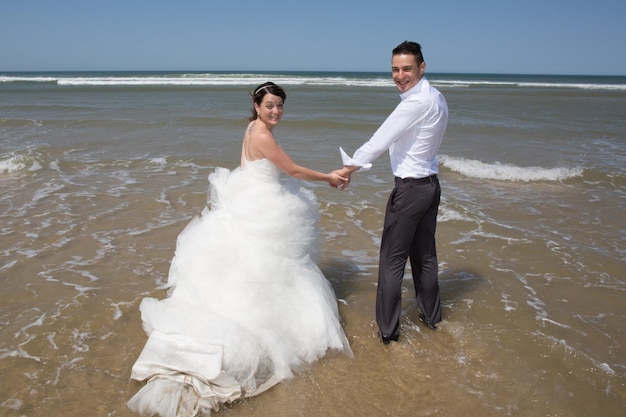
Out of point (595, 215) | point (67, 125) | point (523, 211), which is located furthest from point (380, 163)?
point (67, 125)

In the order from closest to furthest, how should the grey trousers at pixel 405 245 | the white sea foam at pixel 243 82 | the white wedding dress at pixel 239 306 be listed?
the white wedding dress at pixel 239 306, the grey trousers at pixel 405 245, the white sea foam at pixel 243 82

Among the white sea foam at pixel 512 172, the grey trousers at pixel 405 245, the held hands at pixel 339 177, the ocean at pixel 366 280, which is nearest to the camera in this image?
the ocean at pixel 366 280

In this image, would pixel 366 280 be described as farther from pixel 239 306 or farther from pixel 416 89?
pixel 416 89

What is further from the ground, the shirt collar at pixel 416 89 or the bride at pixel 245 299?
the shirt collar at pixel 416 89

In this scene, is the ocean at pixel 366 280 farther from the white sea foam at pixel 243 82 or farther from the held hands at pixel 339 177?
the white sea foam at pixel 243 82

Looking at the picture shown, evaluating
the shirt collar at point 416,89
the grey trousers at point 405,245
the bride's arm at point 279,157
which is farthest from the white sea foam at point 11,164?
the shirt collar at point 416,89

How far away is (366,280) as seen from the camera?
199 inches

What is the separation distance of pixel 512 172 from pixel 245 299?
7894mm

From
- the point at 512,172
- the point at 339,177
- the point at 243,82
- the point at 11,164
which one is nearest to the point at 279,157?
the point at 339,177

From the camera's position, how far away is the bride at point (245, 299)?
2957 millimetres

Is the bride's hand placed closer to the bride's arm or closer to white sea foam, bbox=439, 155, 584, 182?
the bride's arm

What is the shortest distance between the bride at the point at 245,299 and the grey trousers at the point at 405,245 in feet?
1.52

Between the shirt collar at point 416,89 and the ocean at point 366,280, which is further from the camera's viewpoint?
the shirt collar at point 416,89

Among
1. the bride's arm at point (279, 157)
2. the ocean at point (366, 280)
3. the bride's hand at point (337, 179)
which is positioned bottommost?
the ocean at point (366, 280)
